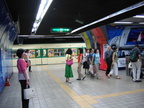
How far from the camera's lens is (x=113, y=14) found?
6719 millimetres

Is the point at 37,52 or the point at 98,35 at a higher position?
the point at 98,35

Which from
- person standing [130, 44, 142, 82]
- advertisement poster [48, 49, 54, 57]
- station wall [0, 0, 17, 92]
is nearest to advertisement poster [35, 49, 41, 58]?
advertisement poster [48, 49, 54, 57]

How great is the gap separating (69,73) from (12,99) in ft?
8.58

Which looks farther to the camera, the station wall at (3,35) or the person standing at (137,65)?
the person standing at (137,65)

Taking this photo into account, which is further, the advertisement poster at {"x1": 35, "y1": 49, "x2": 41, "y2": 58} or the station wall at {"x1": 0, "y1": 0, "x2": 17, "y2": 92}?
the advertisement poster at {"x1": 35, "y1": 49, "x2": 41, "y2": 58}

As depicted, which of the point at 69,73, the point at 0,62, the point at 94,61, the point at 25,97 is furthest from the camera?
the point at 94,61

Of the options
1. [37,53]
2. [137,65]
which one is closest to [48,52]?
[37,53]

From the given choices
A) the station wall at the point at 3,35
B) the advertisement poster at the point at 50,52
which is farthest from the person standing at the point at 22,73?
the advertisement poster at the point at 50,52

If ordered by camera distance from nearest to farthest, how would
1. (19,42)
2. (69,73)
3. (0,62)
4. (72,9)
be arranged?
1. (0,62)
2. (72,9)
3. (69,73)
4. (19,42)

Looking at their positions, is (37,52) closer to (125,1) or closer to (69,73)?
(69,73)

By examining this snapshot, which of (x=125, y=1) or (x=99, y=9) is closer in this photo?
(x=125, y=1)

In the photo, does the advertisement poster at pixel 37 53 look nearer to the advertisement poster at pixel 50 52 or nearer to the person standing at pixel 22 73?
the advertisement poster at pixel 50 52

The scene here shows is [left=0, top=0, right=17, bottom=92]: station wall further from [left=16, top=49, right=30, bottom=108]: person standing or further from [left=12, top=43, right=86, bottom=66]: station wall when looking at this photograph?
[left=12, top=43, right=86, bottom=66]: station wall

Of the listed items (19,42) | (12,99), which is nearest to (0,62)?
(12,99)
